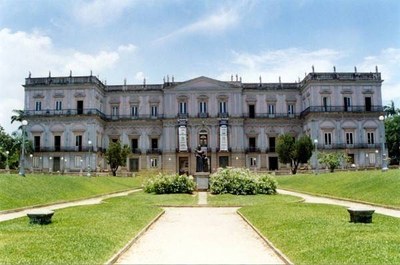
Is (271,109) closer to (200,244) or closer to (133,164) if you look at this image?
(133,164)

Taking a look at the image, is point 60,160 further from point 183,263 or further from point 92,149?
point 183,263

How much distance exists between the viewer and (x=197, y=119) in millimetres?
57750

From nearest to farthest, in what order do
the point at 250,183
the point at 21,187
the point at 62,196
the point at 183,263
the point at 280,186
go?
the point at 183,263 → the point at 21,187 → the point at 62,196 → the point at 250,183 → the point at 280,186

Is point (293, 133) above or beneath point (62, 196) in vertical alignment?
above

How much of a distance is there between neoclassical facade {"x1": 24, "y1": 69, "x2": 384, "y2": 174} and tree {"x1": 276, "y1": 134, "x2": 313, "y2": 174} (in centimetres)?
719

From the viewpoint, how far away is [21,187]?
69.6ft

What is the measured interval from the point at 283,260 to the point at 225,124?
48.8 m

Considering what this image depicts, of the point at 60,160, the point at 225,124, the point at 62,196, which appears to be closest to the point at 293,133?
the point at 225,124

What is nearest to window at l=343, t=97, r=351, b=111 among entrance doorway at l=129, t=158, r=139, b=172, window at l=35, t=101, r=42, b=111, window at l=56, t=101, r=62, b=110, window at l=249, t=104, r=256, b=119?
Result: window at l=249, t=104, r=256, b=119

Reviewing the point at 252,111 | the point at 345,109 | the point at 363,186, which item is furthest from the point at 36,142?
the point at 363,186

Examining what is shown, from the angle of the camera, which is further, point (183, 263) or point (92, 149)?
point (92, 149)

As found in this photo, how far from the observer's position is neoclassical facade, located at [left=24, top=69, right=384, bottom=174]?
54.6 meters

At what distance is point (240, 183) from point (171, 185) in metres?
4.48

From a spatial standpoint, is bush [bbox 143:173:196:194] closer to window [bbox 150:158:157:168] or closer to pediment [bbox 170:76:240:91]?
window [bbox 150:158:157:168]
